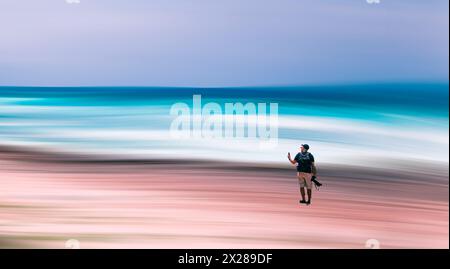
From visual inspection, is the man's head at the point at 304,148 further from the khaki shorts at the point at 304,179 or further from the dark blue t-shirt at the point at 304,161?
the khaki shorts at the point at 304,179

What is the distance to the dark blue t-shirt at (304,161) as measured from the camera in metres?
5.30

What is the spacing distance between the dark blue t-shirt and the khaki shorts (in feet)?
0.08

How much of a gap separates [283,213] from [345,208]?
0.41 m

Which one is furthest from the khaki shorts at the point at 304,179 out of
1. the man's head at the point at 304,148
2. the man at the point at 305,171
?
the man's head at the point at 304,148

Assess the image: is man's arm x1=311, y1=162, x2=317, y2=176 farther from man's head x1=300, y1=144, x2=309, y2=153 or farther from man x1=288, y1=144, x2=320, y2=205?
man's head x1=300, y1=144, x2=309, y2=153

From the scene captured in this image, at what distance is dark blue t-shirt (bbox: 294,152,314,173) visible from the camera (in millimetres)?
5305

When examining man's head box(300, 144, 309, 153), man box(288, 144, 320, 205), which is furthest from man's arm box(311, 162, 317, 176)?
man's head box(300, 144, 309, 153)

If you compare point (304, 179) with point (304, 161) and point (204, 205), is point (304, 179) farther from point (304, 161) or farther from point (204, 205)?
point (204, 205)

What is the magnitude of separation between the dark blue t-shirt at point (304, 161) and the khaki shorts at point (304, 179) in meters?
0.03

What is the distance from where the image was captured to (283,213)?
17.3 ft

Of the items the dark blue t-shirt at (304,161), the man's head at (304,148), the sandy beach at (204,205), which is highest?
the man's head at (304,148)

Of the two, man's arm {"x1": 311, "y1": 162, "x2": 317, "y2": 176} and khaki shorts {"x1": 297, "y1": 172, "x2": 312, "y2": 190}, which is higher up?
man's arm {"x1": 311, "y1": 162, "x2": 317, "y2": 176}

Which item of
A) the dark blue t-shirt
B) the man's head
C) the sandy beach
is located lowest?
the sandy beach
